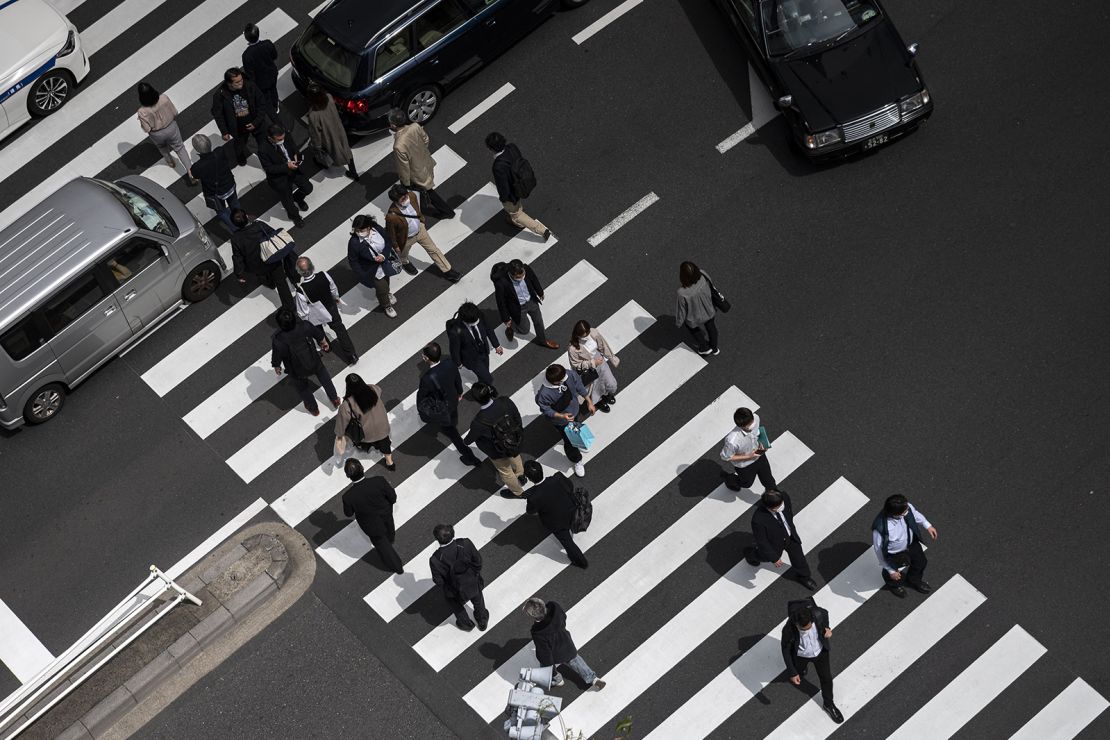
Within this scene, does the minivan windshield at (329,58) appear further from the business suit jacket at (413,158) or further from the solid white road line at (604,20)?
the solid white road line at (604,20)

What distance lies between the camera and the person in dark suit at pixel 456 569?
1518 centimetres

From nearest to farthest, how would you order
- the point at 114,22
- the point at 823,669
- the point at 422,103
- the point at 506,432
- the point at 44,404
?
1. the point at 823,669
2. the point at 506,432
3. the point at 44,404
4. the point at 422,103
5. the point at 114,22

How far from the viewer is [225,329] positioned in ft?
62.8

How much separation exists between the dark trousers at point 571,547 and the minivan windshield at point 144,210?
22.1 feet

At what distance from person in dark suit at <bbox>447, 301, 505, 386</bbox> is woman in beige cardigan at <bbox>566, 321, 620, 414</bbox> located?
1092 millimetres

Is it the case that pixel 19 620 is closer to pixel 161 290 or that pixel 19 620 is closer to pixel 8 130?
pixel 161 290

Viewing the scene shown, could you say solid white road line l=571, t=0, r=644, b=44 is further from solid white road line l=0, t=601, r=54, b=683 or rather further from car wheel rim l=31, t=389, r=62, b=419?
solid white road line l=0, t=601, r=54, b=683

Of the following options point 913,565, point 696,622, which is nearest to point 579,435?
point 696,622

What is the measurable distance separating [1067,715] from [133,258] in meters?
12.8

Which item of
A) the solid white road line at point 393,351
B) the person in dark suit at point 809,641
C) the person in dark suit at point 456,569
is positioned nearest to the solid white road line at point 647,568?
the person in dark suit at point 456,569

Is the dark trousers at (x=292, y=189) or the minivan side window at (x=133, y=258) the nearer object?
the minivan side window at (x=133, y=258)

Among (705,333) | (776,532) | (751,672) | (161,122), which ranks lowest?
(751,672)

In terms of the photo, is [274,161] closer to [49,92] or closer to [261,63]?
[261,63]

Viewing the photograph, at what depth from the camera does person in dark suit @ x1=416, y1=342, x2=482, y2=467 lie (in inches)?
653
